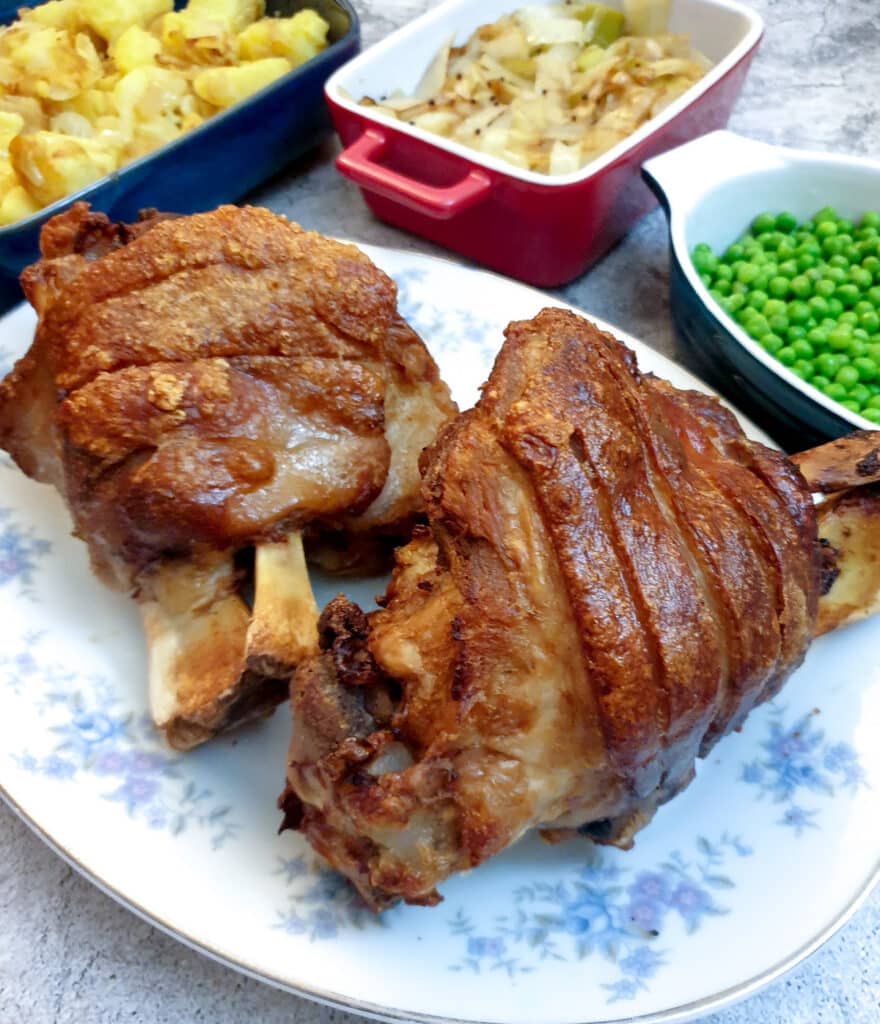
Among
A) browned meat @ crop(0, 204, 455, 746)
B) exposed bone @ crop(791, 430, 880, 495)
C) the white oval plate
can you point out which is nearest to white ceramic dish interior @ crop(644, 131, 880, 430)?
exposed bone @ crop(791, 430, 880, 495)

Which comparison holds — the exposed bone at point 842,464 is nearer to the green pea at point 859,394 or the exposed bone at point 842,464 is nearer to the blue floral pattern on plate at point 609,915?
the green pea at point 859,394

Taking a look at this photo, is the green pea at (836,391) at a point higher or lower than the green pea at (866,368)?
higher

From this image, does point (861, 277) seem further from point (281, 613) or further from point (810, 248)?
point (281, 613)

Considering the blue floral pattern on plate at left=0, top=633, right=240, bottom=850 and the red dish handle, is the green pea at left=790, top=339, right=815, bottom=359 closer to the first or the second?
the red dish handle

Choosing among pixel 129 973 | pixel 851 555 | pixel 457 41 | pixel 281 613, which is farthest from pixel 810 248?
pixel 129 973

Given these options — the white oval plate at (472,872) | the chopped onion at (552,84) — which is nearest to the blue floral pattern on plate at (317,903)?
the white oval plate at (472,872)

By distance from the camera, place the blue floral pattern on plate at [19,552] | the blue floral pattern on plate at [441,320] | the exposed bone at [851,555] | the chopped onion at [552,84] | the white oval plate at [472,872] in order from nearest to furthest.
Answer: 1. the white oval plate at [472,872]
2. the exposed bone at [851,555]
3. the blue floral pattern on plate at [19,552]
4. the blue floral pattern on plate at [441,320]
5. the chopped onion at [552,84]

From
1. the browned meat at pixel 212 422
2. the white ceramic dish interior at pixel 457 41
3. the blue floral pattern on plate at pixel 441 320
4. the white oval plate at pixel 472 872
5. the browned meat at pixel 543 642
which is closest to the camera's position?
the browned meat at pixel 543 642
